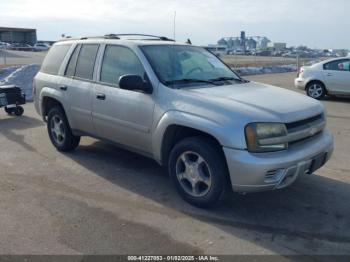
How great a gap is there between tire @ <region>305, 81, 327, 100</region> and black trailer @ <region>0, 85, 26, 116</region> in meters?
8.73

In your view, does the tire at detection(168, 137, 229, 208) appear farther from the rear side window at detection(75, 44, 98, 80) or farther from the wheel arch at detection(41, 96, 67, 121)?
the wheel arch at detection(41, 96, 67, 121)

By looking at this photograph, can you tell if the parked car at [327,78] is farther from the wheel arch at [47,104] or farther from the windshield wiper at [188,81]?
the wheel arch at [47,104]

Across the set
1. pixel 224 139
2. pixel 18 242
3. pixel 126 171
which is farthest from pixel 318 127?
pixel 18 242

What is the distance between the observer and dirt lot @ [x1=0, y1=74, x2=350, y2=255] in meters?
3.67

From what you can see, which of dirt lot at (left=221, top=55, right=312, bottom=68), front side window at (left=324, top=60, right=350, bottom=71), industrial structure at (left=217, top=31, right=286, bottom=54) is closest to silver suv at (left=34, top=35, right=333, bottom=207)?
front side window at (left=324, top=60, right=350, bottom=71)

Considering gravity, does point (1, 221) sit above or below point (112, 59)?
below

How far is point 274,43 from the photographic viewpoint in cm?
10788

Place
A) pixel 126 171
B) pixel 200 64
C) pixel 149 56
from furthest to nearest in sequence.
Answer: pixel 126 171, pixel 200 64, pixel 149 56

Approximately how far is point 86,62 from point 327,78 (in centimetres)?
924

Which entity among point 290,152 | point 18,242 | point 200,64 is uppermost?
point 200,64

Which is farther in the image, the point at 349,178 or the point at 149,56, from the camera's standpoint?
the point at 349,178

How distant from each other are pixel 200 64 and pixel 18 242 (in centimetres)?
303

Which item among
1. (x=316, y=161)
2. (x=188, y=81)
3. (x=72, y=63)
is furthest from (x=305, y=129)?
Result: (x=72, y=63)

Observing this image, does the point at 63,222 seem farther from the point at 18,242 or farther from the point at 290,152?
the point at 290,152
